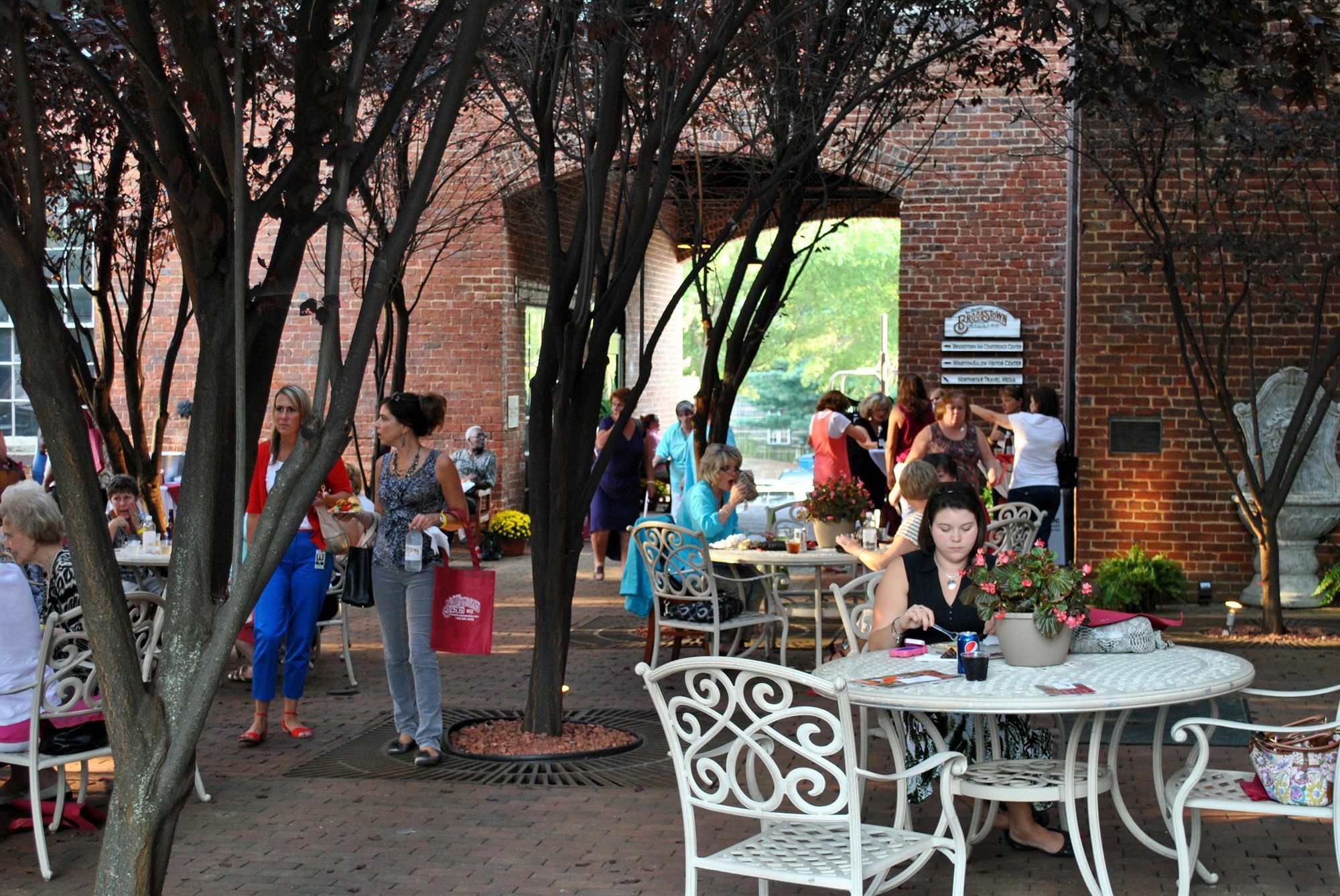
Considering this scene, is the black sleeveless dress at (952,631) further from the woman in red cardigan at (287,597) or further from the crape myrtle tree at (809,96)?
the crape myrtle tree at (809,96)

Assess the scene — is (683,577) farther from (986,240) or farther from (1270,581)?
(986,240)

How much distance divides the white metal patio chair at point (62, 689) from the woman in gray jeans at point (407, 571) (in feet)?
4.13

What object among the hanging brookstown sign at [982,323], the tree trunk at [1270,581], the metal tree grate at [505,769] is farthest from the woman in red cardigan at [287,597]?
the hanging brookstown sign at [982,323]

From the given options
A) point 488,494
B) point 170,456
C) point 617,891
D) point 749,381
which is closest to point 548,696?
point 617,891

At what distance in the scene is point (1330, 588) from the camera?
37.3ft

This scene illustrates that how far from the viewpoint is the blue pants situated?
7.23m

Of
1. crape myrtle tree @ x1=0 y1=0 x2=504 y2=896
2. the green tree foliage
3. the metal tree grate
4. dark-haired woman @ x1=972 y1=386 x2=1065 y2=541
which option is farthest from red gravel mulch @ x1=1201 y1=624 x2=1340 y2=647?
the green tree foliage

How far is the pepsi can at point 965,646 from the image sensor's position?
472 centimetres

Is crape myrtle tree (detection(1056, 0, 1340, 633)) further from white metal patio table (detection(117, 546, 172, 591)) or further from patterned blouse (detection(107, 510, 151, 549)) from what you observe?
patterned blouse (detection(107, 510, 151, 549))

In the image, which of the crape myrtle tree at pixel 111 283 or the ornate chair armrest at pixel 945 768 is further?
the crape myrtle tree at pixel 111 283

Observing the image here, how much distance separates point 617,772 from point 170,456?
1155cm

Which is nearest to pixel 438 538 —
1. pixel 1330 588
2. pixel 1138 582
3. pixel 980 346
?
pixel 1138 582

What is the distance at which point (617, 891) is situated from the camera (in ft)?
16.2

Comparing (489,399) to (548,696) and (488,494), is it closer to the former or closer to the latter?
(488,494)
